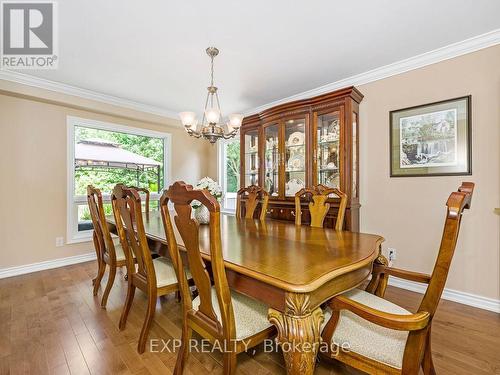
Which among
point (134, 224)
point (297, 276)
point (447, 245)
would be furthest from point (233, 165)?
point (447, 245)

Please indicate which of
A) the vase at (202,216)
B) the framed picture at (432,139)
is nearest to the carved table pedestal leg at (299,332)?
the vase at (202,216)

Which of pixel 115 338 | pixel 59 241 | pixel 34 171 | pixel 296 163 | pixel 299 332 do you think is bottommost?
pixel 115 338

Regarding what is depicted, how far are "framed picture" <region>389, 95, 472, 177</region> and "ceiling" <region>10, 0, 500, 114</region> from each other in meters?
0.58

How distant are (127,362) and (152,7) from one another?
2410 mm

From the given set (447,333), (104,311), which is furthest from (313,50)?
(104,311)

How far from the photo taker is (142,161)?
4.32 m

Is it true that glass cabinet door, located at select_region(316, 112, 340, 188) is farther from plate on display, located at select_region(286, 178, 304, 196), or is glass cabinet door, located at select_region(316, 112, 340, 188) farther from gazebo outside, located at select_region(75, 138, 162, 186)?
gazebo outside, located at select_region(75, 138, 162, 186)

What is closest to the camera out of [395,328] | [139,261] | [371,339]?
[395,328]

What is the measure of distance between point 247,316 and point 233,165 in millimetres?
3699

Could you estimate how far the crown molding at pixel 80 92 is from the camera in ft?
9.52

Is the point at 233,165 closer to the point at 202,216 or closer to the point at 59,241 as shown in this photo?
the point at 202,216

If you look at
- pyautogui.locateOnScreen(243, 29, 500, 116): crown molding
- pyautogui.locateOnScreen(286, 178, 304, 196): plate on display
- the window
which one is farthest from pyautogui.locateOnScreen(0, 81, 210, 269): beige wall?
pyautogui.locateOnScreen(243, 29, 500, 116): crown molding

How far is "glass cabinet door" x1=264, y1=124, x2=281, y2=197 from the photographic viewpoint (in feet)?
11.3

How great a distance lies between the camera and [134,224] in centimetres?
165
